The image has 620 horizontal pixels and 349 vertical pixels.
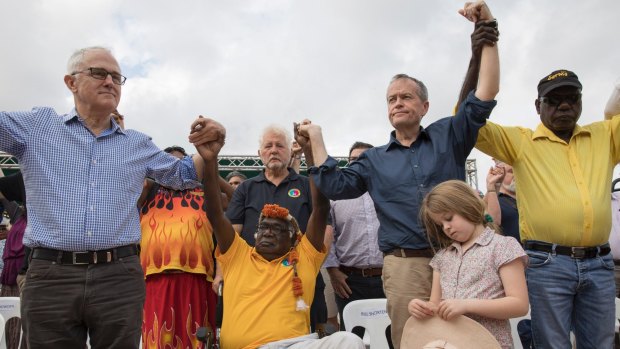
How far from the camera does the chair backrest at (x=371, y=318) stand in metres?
3.52

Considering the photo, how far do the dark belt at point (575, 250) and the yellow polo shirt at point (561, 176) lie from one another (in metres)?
0.03

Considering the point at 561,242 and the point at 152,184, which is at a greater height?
the point at 152,184

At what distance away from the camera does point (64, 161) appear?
2506 mm

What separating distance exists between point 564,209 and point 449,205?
800 millimetres

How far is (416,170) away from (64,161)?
185 centimetres

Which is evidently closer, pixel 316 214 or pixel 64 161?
pixel 64 161

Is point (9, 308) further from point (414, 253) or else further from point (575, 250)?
point (575, 250)

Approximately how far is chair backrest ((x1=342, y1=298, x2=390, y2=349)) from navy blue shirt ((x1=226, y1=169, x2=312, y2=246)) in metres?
0.72

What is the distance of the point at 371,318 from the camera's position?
3547 millimetres

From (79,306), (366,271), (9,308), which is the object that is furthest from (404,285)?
(9,308)

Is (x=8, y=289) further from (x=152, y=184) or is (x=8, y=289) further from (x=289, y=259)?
(x=289, y=259)

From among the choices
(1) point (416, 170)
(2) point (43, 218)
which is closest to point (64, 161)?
(2) point (43, 218)

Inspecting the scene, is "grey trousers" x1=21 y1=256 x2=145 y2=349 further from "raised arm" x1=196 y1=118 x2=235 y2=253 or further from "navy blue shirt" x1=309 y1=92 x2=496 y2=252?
"navy blue shirt" x1=309 y1=92 x2=496 y2=252

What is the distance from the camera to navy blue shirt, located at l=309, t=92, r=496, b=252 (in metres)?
2.59
